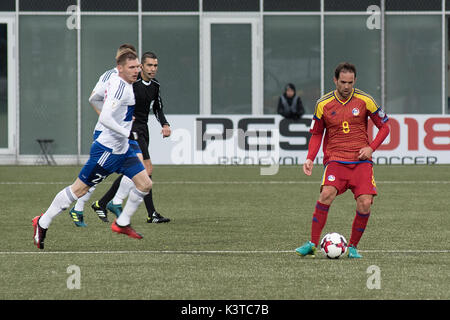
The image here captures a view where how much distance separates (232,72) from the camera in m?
28.3

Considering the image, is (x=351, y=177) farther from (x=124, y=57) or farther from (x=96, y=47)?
(x=96, y=47)

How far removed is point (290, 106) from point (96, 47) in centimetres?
594

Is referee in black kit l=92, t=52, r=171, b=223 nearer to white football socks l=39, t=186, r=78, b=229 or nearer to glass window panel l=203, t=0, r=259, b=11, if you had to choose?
white football socks l=39, t=186, r=78, b=229

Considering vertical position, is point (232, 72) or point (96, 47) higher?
point (96, 47)

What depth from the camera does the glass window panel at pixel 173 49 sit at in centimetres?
2803

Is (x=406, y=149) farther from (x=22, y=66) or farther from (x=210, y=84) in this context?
(x=22, y=66)

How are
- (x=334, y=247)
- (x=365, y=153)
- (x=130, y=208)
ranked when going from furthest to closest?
(x=130, y=208) < (x=365, y=153) < (x=334, y=247)

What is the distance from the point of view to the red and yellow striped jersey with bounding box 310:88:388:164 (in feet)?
29.5

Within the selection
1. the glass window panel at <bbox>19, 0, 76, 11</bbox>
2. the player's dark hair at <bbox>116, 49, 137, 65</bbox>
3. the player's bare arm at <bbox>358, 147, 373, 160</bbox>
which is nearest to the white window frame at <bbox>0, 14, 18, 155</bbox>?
the glass window panel at <bbox>19, 0, 76, 11</bbox>

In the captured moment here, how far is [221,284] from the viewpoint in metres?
7.29

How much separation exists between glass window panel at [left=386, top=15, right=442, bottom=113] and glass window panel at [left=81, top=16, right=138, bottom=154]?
23.9 ft

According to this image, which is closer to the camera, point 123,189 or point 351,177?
point 351,177

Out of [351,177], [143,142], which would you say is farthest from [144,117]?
[351,177]

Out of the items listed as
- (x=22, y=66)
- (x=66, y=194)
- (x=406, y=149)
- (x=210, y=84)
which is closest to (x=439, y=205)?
(x=66, y=194)
